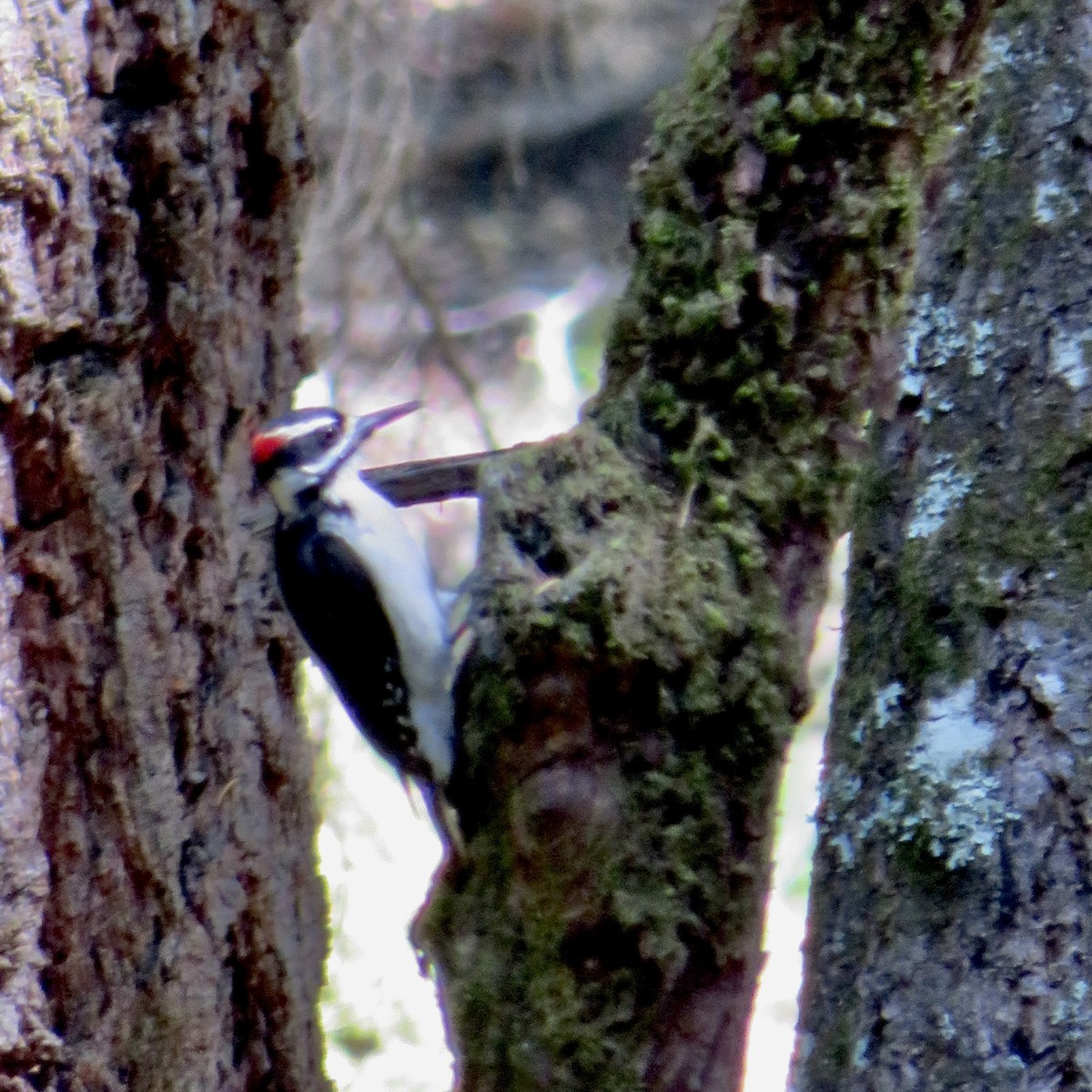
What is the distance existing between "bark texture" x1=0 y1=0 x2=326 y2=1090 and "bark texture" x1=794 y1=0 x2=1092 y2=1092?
1.17 metres

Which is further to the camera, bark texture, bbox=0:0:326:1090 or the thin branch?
the thin branch

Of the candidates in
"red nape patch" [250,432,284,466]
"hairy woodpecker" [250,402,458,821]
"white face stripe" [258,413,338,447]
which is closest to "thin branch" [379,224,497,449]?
"hairy woodpecker" [250,402,458,821]

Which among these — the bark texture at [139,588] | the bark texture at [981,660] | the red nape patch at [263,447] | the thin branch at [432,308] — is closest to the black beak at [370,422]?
the red nape patch at [263,447]

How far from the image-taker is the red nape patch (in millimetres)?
2729

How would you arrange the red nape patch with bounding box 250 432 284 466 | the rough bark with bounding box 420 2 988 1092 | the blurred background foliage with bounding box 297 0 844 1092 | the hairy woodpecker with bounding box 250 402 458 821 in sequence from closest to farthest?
the rough bark with bounding box 420 2 988 1092 → the red nape patch with bounding box 250 432 284 466 → the hairy woodpecker with bounding box 250 402 458 821 → the blurred background foliage with bounding box 297 0 844 1092

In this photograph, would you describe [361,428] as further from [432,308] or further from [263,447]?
[432,308]

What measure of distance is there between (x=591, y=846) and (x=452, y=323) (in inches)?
221

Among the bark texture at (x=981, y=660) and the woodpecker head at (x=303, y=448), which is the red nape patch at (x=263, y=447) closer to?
the woodpecker head at (x=303, y=448)

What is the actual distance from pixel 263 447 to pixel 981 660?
1523 millimetres

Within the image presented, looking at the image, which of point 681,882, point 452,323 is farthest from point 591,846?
point 452,323

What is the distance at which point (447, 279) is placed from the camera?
7.77m

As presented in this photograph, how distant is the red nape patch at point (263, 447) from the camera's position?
2.73 m

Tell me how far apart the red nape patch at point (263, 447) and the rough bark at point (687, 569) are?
486mm

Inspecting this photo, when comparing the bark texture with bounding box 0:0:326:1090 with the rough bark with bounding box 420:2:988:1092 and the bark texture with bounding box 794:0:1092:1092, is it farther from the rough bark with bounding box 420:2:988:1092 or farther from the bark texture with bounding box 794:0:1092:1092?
the bark texture with bounding box 794:0:1092:1092
